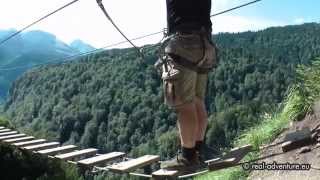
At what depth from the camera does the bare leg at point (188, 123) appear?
4340 millimetres

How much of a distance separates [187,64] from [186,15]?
1.22ft

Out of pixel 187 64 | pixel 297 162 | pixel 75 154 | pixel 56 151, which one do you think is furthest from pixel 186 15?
pixel 56 151

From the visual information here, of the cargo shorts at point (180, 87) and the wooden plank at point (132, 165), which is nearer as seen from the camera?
the cargo shorts at point (180, 87)

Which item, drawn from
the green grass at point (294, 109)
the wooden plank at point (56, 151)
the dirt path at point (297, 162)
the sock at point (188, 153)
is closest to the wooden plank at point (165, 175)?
the sock at point (188, 153)

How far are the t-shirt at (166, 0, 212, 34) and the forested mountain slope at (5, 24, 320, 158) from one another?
67689 millimetres

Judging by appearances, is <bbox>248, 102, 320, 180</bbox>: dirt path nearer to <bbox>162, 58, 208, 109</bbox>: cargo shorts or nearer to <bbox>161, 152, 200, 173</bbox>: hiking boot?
<bbox>161, 152, 200, 173</bbox>: hiking boot

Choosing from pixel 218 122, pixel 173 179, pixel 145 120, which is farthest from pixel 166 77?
Result: pixel 145 120

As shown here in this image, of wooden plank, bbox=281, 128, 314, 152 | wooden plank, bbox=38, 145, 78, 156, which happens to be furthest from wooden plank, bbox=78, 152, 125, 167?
wooden plank, bbox=281, 128, 314, 152

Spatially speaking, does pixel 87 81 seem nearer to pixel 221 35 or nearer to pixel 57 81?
pixel 57 81

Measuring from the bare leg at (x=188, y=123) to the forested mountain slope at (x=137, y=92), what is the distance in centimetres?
6765

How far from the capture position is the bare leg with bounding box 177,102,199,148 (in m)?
4.34

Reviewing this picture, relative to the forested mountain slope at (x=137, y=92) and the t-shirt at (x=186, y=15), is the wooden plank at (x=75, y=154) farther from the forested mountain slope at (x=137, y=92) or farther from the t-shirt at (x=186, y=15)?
the forested mountain slope at (x=137, y=92)

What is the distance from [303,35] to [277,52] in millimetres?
11494

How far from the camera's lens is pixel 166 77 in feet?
14.2
